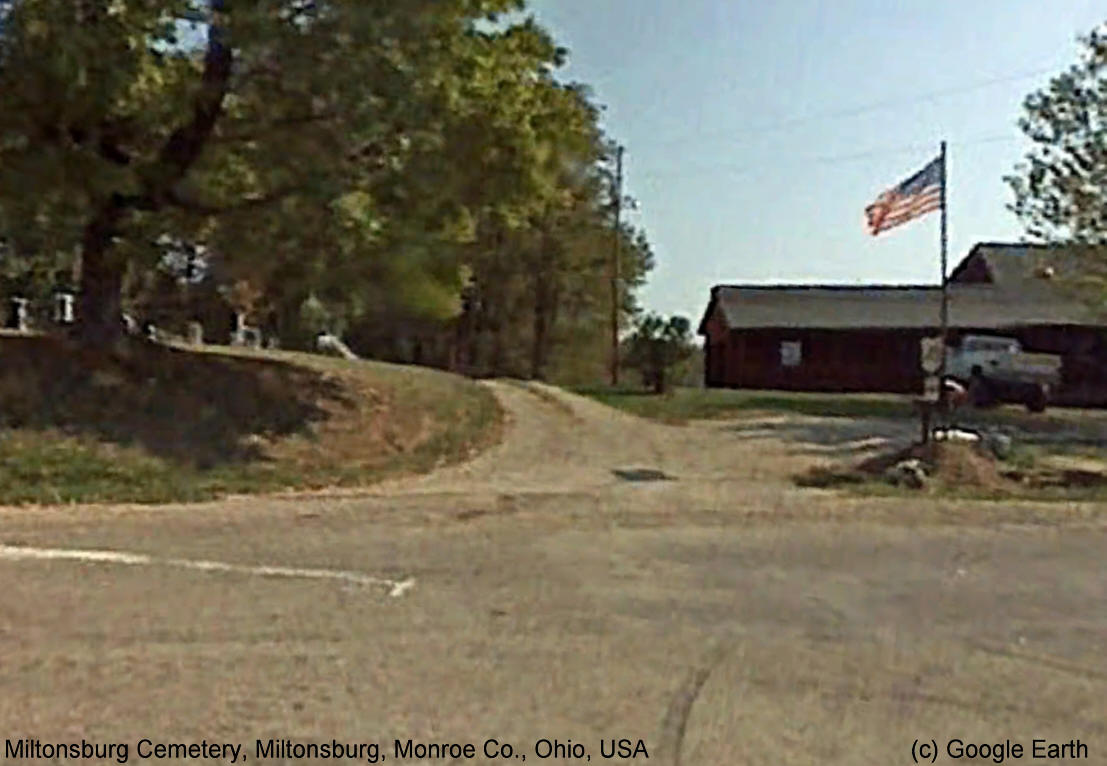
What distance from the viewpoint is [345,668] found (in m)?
7.00

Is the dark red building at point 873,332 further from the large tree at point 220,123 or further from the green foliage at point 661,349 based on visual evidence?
the large tree at point 220,123

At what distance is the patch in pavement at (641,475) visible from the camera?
63.2 ft

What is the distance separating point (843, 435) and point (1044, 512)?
10.3 metres

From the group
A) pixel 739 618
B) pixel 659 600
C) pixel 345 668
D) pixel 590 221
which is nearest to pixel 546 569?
pixel 659 600

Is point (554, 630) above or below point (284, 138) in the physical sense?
below

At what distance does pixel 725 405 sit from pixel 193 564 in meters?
22.9

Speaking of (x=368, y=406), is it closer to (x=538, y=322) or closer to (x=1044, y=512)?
(x=1044, y=512)

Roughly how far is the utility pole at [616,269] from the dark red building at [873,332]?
3.98m

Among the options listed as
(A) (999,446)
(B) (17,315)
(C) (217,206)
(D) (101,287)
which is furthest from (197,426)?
(A) (999,446)

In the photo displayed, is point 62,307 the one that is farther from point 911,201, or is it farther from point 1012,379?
point 1012,379

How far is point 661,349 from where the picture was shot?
38.3 m

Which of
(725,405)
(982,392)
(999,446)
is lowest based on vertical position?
(999,446)

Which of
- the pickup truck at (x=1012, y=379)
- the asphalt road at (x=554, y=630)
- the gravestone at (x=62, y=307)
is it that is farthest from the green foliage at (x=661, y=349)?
the asphalt road at (x=554, y=630)

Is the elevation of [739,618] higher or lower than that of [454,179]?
lower
